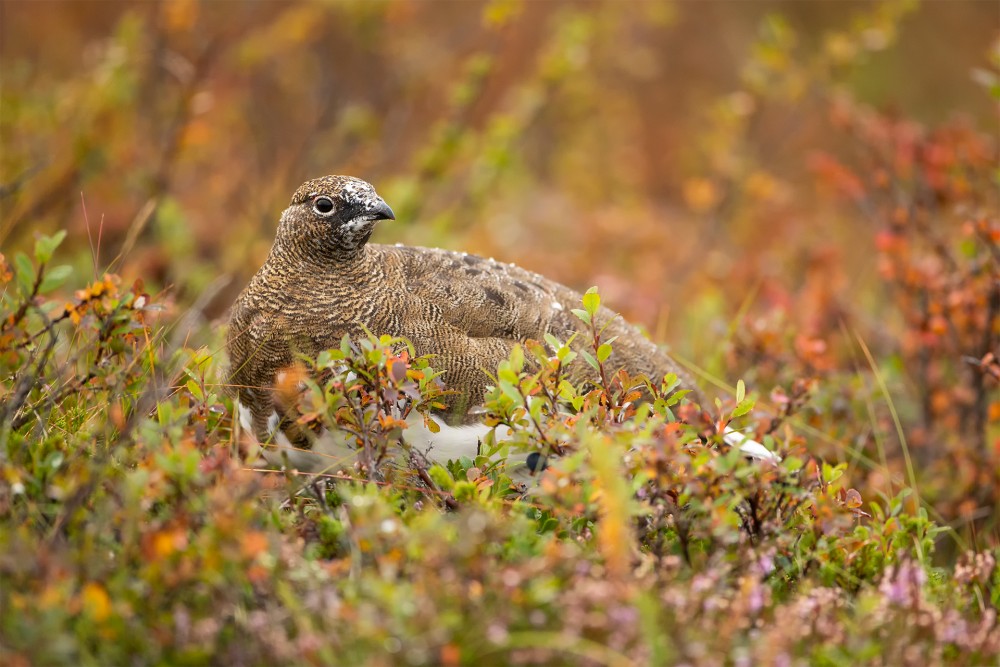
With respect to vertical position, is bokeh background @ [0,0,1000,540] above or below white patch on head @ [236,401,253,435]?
above

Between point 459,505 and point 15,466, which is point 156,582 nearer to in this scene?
point 15,466

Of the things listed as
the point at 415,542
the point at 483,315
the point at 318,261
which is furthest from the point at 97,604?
the point at 483,315

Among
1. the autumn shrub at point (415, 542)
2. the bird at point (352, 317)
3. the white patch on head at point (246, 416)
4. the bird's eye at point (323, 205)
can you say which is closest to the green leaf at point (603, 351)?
the autumn shrub at point (415, 542)

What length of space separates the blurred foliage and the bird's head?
485 mm

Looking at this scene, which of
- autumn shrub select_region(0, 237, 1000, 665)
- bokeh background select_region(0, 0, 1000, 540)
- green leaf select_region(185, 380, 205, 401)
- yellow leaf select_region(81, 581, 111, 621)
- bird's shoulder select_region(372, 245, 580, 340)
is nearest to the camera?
yellow leaf select_region(81, 581, 111, 621)

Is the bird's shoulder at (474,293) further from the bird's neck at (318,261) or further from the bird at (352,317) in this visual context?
the bird's neck at (318,261)

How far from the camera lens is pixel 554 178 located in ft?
40.4

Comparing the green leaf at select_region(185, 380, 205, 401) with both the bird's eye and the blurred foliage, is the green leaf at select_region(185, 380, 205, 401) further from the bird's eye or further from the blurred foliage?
the bird's eye

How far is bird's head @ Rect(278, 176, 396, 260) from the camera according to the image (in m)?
3.35

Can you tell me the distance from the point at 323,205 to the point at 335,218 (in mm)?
64

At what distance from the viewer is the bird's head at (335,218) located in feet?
11.0

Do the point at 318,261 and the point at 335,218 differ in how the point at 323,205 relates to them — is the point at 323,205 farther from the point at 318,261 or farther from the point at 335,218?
the point at 318,261

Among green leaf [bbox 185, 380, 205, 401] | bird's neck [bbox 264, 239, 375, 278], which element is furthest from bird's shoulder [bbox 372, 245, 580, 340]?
green leaf [bbox 185, 380, 205, 401]

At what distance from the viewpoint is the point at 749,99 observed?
739cm
